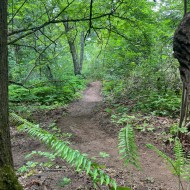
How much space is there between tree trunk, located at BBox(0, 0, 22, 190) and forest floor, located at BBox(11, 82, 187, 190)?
2.39 ft

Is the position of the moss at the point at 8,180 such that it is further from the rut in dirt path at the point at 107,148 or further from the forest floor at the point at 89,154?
the rut in dirt path at the point at 107,148

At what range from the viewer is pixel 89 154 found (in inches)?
168

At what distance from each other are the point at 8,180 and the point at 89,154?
2375 mm

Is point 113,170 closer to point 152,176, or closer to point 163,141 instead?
point 152,176

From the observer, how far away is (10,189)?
206 cm

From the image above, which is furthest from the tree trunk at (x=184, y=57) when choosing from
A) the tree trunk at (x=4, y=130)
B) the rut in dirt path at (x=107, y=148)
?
the tree trunk at (x=4, y=130)

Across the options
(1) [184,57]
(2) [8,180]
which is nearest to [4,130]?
(2) [8,180]

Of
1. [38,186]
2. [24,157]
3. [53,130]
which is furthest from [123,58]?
[38,186]

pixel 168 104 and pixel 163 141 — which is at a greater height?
pixel 168 104

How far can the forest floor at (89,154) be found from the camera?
296cm

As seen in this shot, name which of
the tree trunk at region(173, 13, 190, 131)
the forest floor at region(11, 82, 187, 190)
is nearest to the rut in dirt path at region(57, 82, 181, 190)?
the forest floor at region(11, 82, 187, 190)

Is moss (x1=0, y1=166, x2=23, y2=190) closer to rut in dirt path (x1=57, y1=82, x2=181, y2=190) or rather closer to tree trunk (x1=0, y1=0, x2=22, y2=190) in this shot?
tree trunk (x1=0, y1=0, x2=22, y2=190)

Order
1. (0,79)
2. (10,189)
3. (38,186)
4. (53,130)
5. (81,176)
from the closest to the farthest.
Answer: (10,189), (0,79), (38,186), (81,176), (53,130)

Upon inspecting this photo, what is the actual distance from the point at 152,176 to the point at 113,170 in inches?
25.7
